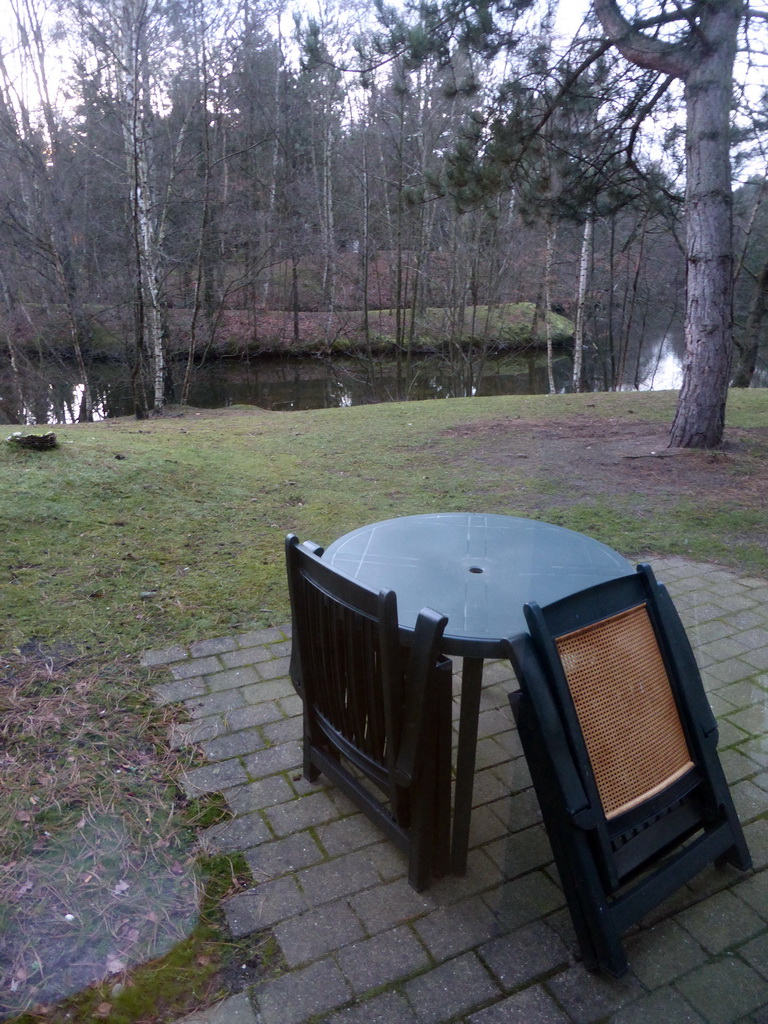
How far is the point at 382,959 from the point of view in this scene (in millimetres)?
1633

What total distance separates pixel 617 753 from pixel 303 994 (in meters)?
0.90

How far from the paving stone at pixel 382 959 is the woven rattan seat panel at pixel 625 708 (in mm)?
576

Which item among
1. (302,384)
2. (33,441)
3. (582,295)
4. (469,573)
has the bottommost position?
(469,573)

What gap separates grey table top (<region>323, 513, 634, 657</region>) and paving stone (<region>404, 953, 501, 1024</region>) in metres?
0.72

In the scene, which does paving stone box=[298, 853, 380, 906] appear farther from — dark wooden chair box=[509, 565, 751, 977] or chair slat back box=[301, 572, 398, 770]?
dark wooden chair box=[509, 565, 751, 977]

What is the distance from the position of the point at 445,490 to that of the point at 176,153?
1044cm

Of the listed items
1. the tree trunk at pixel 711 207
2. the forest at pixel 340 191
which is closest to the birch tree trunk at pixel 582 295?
the forest at pixel 340 191

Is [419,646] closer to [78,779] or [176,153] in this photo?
[78,779]

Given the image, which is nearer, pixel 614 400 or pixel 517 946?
pixel 517 946

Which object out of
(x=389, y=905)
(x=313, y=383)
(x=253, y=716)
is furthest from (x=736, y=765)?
(x=313, y=383)

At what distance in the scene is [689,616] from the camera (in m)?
3.43

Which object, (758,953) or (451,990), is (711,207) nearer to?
(758,953)

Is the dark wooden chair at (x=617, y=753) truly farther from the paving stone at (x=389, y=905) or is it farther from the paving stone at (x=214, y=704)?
the paving stone at (x=214, y=704)

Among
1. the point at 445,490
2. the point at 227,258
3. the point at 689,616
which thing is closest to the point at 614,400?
the point at 445,490
